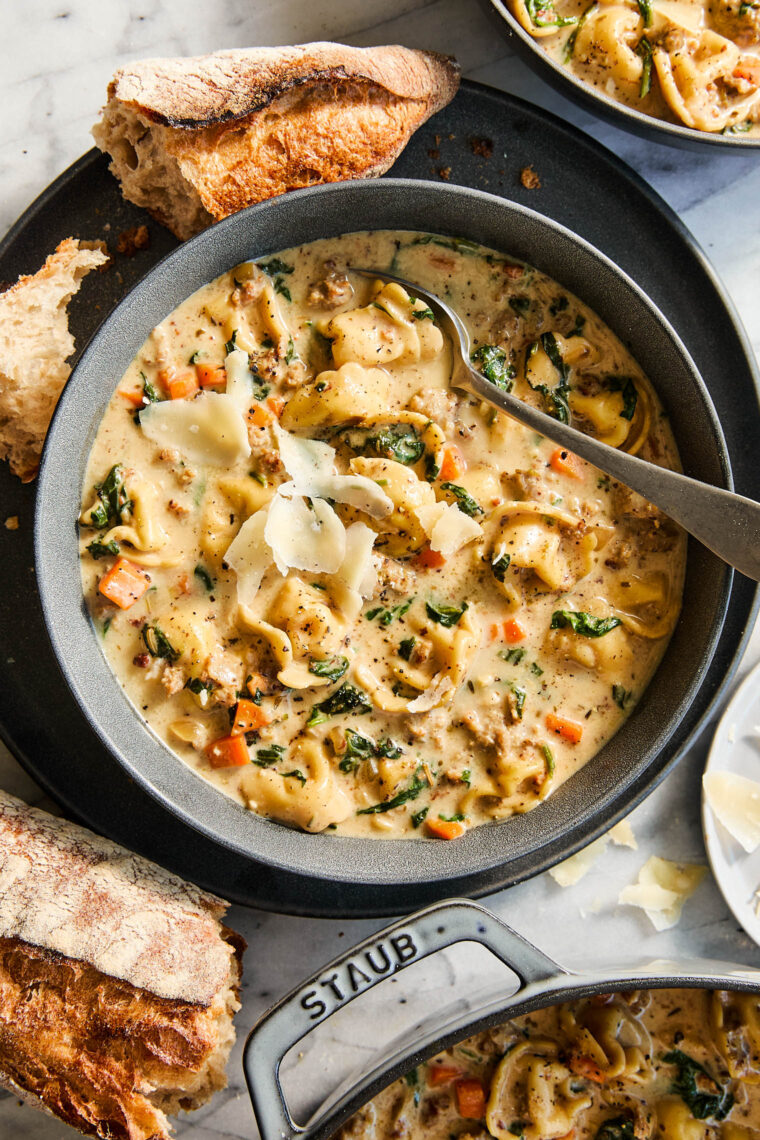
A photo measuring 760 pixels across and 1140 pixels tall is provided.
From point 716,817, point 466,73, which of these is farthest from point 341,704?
point 466,73

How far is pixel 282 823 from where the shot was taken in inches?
135

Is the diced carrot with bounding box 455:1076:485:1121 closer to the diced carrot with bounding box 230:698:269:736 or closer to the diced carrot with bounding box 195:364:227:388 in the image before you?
the diced carrot with bounding box 230:698:269:736

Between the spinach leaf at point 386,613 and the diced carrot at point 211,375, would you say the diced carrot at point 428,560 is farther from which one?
the diced carrot at point 211,375

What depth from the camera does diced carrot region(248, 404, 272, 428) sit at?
337cm

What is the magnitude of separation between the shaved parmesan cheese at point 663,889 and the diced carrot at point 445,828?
33.3 inches

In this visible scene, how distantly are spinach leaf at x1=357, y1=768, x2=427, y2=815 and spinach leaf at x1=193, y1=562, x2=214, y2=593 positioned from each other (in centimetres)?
97

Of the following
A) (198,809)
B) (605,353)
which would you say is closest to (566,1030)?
(198,809)

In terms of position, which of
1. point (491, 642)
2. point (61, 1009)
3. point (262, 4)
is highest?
point (262, 4)

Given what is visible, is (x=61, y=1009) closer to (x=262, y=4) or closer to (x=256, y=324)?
(x=256, y=324)

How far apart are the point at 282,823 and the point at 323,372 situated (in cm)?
161

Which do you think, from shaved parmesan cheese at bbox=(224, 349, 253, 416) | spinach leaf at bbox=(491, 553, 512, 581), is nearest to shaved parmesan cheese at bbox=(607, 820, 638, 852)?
A: spinach leaf at bbox=(491, 553, 512, 581)

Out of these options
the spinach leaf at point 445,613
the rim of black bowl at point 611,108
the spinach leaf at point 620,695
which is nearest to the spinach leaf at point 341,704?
the spinach leaf at point 445,613

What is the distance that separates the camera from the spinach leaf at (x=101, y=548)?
3.25 meters

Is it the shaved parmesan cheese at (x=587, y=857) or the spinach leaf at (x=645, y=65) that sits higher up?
the spinach leaf at (x=645, y=65)
